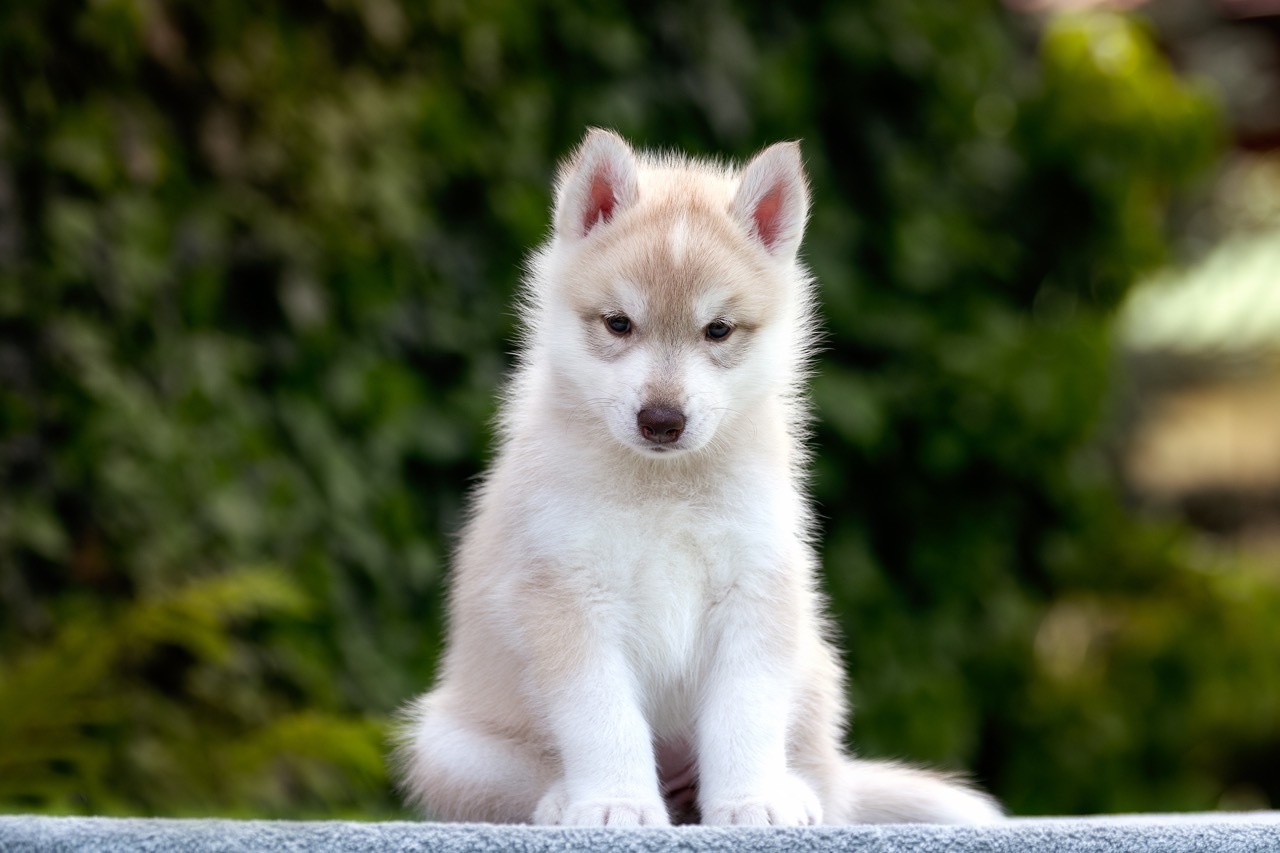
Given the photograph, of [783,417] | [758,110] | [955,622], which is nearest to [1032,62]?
[758,110]

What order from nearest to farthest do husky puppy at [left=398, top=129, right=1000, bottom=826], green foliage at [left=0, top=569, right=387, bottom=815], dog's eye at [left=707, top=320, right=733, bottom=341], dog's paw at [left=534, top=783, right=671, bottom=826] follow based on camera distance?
dog's paw at [left=534, top=783, right=671, bottom=826], husky puppy at [left=398, top=129, right=1000, bottom=826], dog's eye at [left=707, top=320, right=733, bottom=341], green foliage at [left=0, top=569, right=387, bottom=815]

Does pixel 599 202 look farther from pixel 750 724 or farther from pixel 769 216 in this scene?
pixel 750 724

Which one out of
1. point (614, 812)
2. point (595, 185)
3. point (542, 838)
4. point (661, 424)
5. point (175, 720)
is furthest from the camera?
point (175, 720)

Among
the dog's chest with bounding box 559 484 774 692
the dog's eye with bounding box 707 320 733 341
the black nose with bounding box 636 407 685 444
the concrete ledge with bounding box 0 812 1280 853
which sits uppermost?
the dog's eye with bounding box 707 320 733 341

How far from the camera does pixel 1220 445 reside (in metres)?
8.21

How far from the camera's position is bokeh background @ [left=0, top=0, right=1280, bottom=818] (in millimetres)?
3320

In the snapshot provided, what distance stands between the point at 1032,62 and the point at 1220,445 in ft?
10.7

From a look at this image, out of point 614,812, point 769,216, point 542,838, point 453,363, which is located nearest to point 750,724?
point 614,812

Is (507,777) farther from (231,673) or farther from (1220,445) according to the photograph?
(1220,445)

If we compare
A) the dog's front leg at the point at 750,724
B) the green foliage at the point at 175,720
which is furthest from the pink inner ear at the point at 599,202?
the green foliage at the point at 175,720

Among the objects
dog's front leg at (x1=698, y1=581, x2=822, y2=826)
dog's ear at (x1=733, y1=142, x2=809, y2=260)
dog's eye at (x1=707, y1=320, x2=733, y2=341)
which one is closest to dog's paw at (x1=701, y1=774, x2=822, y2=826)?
dog's front leg at (x1=698, y1=581, x2=822, y2=826)

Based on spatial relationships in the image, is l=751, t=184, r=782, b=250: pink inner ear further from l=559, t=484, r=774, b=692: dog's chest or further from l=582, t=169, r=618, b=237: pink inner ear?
l=559, t=484, r=774, b=692: dog's chest

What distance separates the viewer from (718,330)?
2.13 metres

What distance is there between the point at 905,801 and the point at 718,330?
2.78 feet
